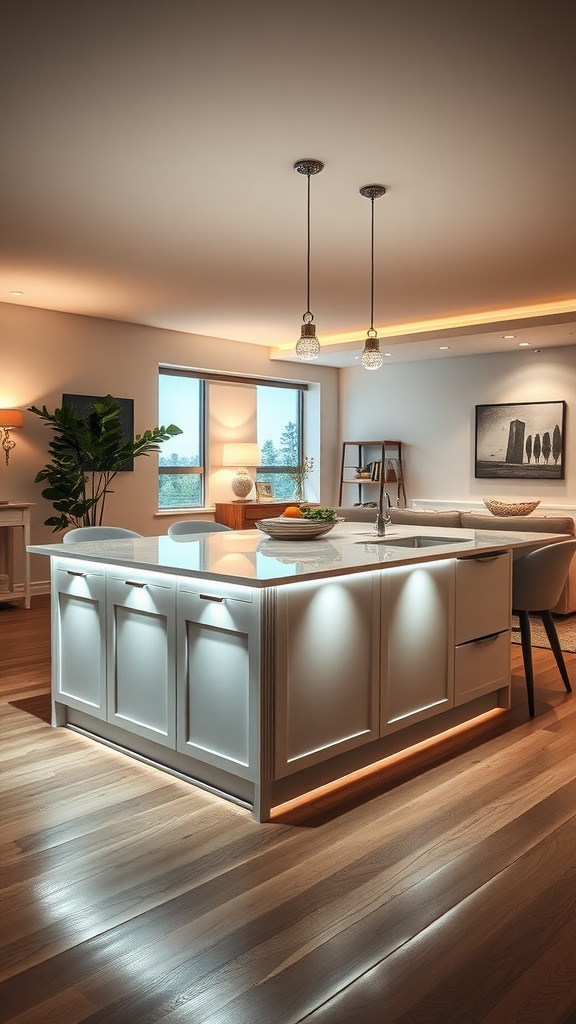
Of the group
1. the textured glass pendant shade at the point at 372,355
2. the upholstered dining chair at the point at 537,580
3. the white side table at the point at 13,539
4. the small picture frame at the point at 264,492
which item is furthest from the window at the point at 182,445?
the upholstered dining chair at the point at 537,580

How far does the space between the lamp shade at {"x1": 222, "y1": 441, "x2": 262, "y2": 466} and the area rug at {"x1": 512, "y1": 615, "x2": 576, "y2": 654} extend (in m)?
3.61

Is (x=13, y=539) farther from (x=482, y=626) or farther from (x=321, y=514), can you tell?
(x=482, y=626)

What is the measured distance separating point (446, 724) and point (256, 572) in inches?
56.3

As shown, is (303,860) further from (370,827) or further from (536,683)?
(536,683)

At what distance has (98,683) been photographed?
3209mm

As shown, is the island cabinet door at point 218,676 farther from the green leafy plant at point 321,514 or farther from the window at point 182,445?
the window at point 182,445

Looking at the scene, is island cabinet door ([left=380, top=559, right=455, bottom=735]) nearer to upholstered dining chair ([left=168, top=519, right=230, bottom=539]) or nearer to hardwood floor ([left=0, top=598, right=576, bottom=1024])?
hardwood floor ([left=0, top=598, right=576, bottom=1024])

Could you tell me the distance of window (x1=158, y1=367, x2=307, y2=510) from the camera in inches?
324

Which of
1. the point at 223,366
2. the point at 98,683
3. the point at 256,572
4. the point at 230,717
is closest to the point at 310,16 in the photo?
the point at 256,572

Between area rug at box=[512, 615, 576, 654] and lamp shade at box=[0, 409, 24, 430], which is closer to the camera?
area rug at box=[512, 615, 576, 654]

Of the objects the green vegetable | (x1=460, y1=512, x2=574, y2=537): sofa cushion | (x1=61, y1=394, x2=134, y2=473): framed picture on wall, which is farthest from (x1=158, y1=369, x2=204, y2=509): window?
the green vegetable

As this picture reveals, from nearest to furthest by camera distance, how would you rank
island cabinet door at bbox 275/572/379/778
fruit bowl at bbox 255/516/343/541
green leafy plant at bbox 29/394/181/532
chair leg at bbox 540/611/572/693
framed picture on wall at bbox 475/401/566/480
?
island cabinet door at bbox 275/572/379/778 < fruit bowl at bbox 255/516/343/541 < chair leg at bbox 540/611/572/693 < green leafy plant at bbox 29/394/181/532 < framed picture on wall at bbox 475/401/566/480

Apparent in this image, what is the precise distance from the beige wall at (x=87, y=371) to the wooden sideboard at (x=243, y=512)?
0.50 metres

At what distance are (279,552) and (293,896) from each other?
1356mm
